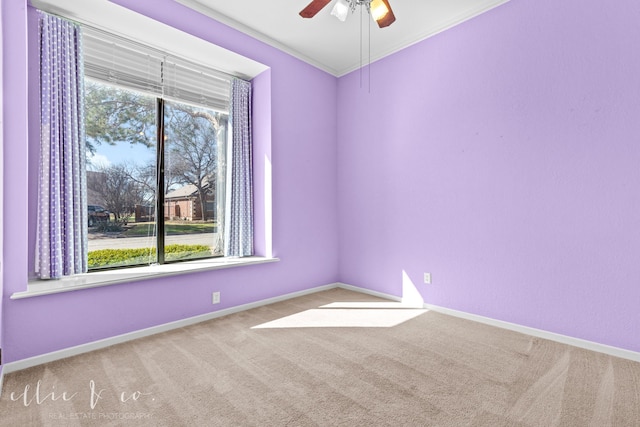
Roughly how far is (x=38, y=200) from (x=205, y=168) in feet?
4.92

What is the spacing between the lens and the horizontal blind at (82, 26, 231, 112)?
269 centimetres

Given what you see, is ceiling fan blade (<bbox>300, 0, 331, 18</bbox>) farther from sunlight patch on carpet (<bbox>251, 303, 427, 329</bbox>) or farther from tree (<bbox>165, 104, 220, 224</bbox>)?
sunlight patch on carpet (<bbox>251, 303, 427, 329</bbox>)

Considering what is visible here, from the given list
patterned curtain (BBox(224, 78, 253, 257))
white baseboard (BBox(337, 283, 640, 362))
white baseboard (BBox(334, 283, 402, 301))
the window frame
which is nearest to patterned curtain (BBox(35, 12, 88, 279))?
the window frame

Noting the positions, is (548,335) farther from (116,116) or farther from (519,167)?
(116,116)

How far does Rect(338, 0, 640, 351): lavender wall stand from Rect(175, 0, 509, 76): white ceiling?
0.49 ft

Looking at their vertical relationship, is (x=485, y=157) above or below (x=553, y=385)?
above

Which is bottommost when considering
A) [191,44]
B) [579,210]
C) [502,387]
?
[502,387]

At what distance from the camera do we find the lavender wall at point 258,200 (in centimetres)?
207

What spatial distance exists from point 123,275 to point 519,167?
142 inches

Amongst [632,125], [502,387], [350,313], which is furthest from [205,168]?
[632,125]

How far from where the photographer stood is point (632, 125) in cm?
221

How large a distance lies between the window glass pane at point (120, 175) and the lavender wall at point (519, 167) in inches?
102

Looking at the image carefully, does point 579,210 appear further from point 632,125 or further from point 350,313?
point 350,313

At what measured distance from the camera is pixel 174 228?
325 centimetres
